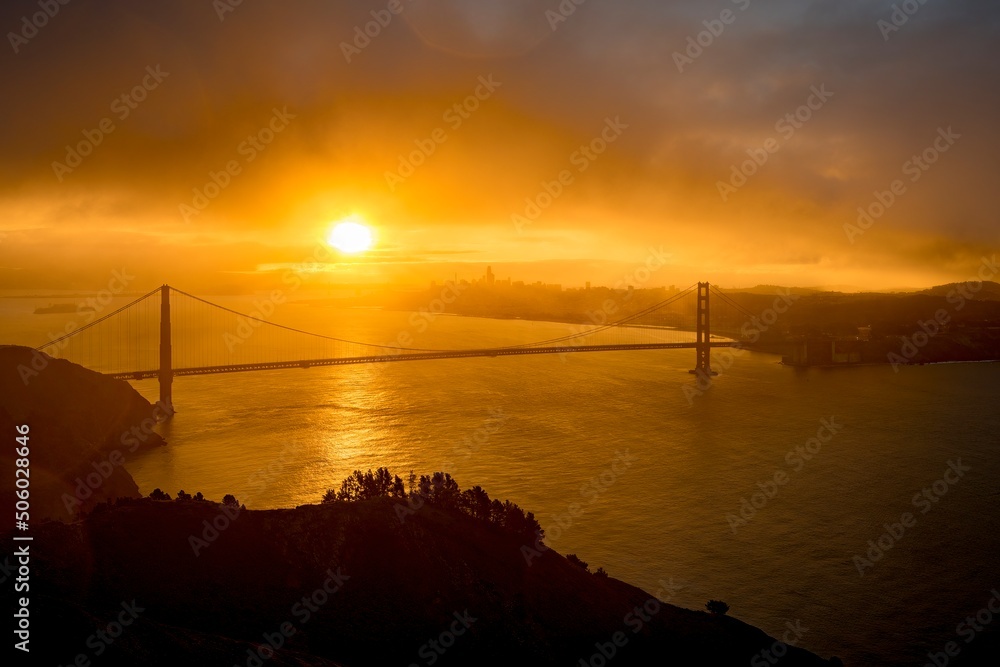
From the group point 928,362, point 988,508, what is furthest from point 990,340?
point 988,508

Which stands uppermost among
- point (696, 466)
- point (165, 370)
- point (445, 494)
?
point (165, 370)

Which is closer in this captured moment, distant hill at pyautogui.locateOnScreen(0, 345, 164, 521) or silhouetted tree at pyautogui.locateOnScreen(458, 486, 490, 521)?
silhouetted tree at pyautogui.locateOnScreen(458, 486, 490, 521)

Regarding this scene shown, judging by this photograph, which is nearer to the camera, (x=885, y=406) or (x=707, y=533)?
(x=707, y=533)

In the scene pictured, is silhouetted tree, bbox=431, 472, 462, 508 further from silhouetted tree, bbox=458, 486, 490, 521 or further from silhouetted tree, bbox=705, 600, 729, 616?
silhouetted tree, bbox=705, 600, 729, 616

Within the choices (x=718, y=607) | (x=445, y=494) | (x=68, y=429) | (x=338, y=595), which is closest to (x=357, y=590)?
(x=338, y=595)

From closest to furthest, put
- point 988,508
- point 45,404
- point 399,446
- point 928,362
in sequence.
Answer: point 988,508
point 45,404
point 399,446
point 928,362

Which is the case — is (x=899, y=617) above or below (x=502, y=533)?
below

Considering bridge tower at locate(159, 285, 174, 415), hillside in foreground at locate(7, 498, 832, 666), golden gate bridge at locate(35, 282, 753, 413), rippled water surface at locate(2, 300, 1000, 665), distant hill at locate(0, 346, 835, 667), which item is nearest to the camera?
distant hill at locate(0, 346, 835, 667)

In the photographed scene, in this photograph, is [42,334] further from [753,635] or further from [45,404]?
[753,635]

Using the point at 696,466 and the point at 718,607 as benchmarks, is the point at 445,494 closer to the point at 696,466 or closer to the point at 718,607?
the point at 718,607

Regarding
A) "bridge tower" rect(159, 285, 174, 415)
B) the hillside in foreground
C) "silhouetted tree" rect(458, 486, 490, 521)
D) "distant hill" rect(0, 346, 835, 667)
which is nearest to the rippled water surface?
"bridge tower" rect(159, 285, 174, 415)

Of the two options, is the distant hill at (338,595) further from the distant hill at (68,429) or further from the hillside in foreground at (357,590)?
the distant hill at (68,429)
